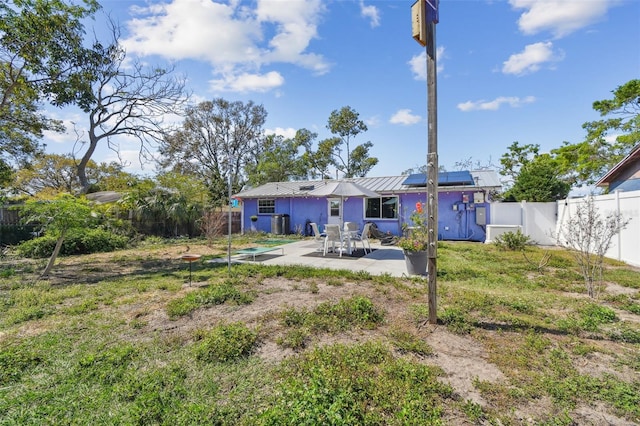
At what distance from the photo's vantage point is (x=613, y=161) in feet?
62.0

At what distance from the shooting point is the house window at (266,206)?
16.4 meters

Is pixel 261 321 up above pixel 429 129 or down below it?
below

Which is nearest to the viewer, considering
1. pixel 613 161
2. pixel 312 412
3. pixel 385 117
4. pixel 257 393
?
pixel 312 412

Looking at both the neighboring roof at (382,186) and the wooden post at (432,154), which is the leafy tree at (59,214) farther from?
the neighboring roof at (382,186)

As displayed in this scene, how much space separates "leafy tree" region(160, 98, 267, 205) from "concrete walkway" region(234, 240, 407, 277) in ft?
61.5

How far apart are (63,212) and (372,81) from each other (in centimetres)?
1136

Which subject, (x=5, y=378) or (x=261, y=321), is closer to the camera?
(x=5, y=378)

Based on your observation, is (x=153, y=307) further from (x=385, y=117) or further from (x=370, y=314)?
(x=385, y=117)

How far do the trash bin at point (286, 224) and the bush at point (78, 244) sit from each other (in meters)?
7.05

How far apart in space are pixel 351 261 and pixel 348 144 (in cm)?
1988

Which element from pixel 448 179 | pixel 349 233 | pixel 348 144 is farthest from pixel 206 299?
pixel 348 144

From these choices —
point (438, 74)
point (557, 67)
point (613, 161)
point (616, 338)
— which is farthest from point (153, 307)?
point (613, 161)

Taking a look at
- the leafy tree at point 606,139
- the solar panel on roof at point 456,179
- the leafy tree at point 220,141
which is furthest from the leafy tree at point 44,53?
the leafy tree at point 606,139

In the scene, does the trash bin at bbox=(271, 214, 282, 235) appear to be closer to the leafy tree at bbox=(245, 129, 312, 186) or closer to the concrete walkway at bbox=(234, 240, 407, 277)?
the concrete walkway at bbox=(234, 240, 407, 277)
